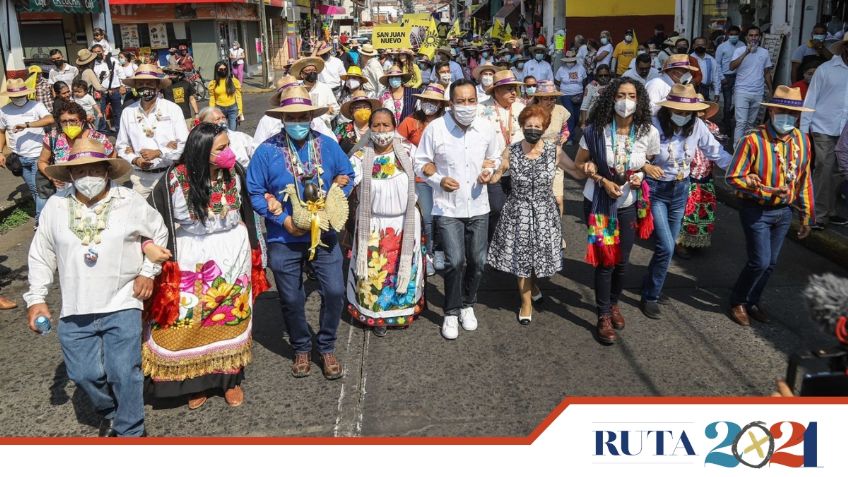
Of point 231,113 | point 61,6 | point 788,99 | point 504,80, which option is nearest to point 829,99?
point 788,99

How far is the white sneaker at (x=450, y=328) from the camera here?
17.5ft

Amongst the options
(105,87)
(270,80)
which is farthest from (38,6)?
(270,80)

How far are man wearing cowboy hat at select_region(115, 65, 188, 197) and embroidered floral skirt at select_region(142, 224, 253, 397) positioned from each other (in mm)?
2439

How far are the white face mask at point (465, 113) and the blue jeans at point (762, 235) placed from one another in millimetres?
2184

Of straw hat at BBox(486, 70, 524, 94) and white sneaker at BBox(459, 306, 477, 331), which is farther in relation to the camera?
straw hat at BBox(486, 70, 524, 94)

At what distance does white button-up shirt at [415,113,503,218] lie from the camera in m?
5.20

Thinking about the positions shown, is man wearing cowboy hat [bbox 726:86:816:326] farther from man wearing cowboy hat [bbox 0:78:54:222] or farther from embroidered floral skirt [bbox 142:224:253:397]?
man wearing cowboy hat [bbox 0:78:54:222]

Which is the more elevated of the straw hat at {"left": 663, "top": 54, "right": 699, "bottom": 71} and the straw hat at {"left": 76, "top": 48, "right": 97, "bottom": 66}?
the straw hat at {"left": 76, "top": 48, "right": 97, "bottom": 66}

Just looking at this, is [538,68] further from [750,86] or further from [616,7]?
[616,7]

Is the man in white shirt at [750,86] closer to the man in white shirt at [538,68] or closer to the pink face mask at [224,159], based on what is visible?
the man in white shirt at [538,68]

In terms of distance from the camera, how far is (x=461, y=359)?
499 centimetres

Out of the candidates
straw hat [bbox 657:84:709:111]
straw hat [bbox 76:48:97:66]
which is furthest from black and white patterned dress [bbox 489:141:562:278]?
straw hat [bbox 76:48:97:66]

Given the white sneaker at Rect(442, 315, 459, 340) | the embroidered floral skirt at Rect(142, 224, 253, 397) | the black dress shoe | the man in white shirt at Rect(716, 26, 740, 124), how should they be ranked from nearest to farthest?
the black dress shoe → the embroidered floral skirt at Rect(142, 224, 253, 397) → the white sneaker at Rect(442, 315, 459, 340) → the man in white shirt at Rect(716, 26, 740, 124)

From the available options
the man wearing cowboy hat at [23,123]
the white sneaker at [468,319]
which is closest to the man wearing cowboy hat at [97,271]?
the white sneaker at [468,319]
